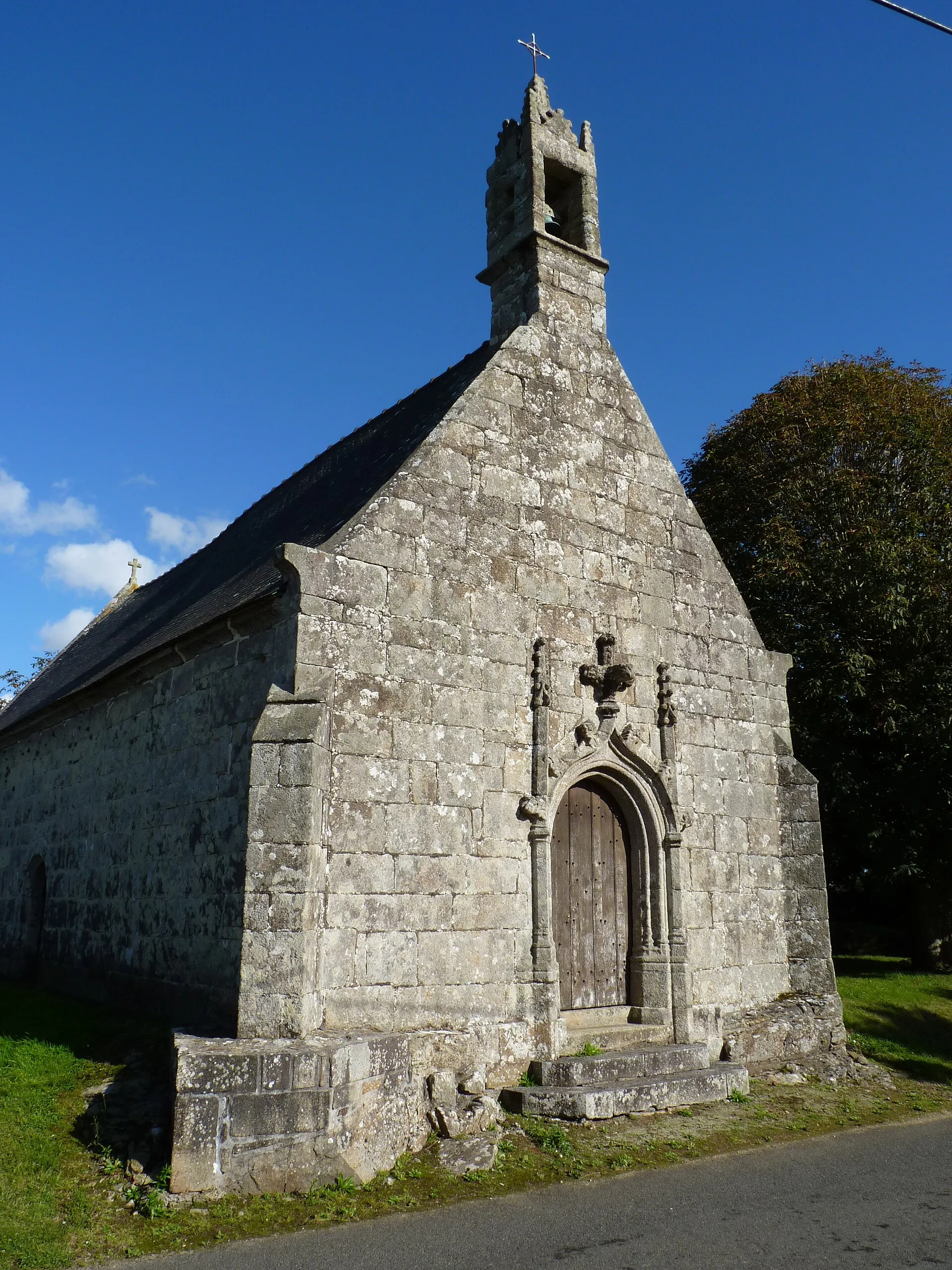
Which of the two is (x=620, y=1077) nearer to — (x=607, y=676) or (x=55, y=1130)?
(x=607, y=676)

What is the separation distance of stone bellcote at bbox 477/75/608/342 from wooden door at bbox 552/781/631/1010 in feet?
16.4

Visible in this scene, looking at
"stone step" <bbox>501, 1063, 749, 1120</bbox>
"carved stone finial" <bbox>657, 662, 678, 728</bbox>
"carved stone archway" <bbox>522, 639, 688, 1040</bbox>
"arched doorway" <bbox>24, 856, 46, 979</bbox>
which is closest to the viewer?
"stone step" <bbox>501, 1063, 749, 1120</bbox>

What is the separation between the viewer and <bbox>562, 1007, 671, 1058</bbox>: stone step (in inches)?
333

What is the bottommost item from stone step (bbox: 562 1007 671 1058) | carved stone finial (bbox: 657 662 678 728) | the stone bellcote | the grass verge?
the grass verge

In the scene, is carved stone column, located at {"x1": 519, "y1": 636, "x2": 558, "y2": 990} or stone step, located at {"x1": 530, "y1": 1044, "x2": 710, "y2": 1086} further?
carved stone column, located at {"x1": 519, "y1": 636, "x2": 558, "y2": 990}

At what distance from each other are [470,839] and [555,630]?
218 centimetres

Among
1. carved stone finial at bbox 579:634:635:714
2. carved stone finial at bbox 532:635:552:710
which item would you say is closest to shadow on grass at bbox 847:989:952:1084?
carved stone finial at bbox 579:634:635:714

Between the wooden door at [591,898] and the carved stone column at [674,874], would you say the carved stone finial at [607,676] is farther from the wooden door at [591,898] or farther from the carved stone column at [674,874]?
the wooden door at [591,898]

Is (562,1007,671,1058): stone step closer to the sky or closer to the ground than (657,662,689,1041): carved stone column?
closer to the ground

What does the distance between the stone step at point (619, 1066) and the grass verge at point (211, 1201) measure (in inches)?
16.1

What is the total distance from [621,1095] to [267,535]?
7622mm

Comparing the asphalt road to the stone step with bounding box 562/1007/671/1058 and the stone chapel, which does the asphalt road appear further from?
the stone step with bounding box 562/1007/671/1058

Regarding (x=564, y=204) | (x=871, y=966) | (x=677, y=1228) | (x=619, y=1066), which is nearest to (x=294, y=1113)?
(x=677, y=1228)

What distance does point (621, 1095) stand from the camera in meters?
7.66
